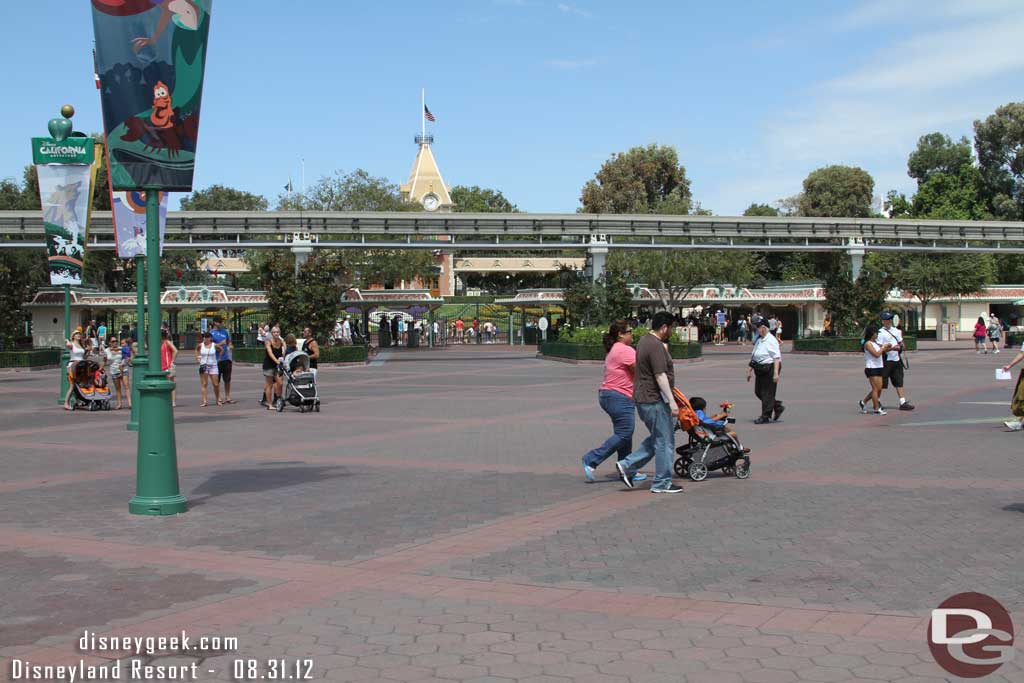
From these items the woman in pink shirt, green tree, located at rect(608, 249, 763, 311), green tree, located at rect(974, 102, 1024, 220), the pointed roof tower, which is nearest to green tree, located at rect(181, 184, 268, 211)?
the pointed roof tower

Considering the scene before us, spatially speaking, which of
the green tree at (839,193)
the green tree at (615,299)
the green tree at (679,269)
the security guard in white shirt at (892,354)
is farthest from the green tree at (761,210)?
the security guard in white shirt at (892,354)

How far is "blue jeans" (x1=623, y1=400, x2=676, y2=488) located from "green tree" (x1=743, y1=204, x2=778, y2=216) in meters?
73.8

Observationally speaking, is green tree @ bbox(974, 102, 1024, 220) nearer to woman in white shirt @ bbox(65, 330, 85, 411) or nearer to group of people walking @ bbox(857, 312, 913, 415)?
group of people walking @ bbox(857, 312, 913, 415)

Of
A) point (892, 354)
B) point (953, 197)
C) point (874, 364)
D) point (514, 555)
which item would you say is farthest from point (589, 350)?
point (953, 197)

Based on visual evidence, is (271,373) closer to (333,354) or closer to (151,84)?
(151,84)

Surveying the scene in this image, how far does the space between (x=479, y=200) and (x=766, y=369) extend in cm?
8344

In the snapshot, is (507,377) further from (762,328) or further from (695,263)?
(695,263)

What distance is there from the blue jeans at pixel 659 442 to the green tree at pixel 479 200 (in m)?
87.0

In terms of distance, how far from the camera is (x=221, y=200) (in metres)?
83.9

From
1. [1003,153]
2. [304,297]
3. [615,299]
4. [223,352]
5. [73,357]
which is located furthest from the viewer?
[1003,153]

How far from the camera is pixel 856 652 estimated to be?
5.12m

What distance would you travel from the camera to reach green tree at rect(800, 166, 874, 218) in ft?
256

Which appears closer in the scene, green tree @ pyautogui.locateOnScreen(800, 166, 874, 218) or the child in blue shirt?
the child in blue shirt

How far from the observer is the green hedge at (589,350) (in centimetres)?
3653
